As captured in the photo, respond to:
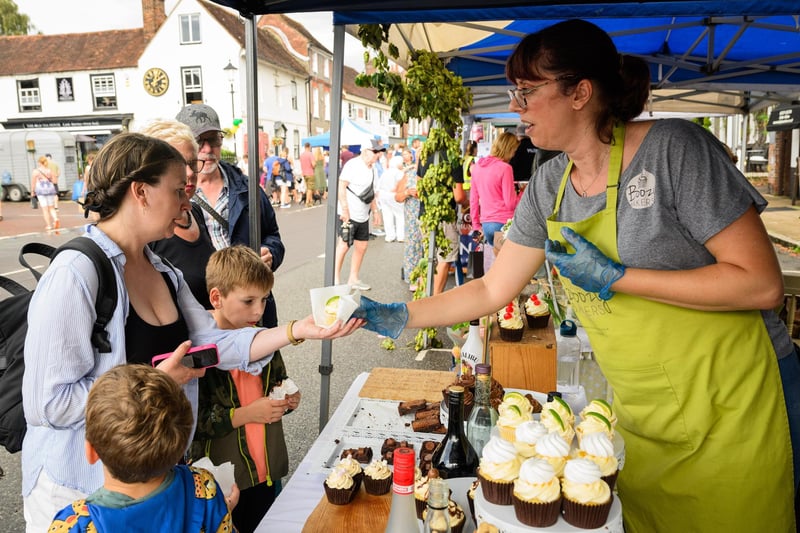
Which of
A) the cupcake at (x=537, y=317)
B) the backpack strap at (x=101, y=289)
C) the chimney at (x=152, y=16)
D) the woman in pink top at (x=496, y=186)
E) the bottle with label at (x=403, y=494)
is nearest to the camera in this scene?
the bottle with label at (x=403, y=494)

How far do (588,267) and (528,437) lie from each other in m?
0.53

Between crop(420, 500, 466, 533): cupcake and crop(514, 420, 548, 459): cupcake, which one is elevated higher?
crop(514, 420, 548, 459): cupcake

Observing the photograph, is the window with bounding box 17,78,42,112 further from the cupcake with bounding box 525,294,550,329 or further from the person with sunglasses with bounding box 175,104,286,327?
the cupcake with bounding box 525,294,550,329

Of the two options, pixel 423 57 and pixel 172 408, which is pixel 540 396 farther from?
pixel 423 57

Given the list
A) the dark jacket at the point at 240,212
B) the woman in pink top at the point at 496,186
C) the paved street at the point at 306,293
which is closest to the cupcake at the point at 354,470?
the dark jacket at the point at 240,212

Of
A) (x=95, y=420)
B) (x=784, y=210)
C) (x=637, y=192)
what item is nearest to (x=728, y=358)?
(x=637, y=192)

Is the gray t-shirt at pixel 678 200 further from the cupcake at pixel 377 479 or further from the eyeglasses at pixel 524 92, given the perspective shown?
the cupcake at pixel 377 479

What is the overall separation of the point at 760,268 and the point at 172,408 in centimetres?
151

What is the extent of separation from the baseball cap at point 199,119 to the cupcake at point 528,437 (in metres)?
2.53

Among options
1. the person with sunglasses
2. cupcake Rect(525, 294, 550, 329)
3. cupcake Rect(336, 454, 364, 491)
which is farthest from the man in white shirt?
cupcake Rect(336, 454, 364, 491)

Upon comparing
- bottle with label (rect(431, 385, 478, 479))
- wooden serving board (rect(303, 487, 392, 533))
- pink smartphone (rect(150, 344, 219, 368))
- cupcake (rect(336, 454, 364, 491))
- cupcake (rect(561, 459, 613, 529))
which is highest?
pink smartphone (rect(150, 344, 219, 368))

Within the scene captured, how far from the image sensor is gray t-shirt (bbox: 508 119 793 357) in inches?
62.6

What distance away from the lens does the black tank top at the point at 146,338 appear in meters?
1.85

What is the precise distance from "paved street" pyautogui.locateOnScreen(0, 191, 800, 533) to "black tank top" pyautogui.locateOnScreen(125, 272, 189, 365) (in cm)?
224
